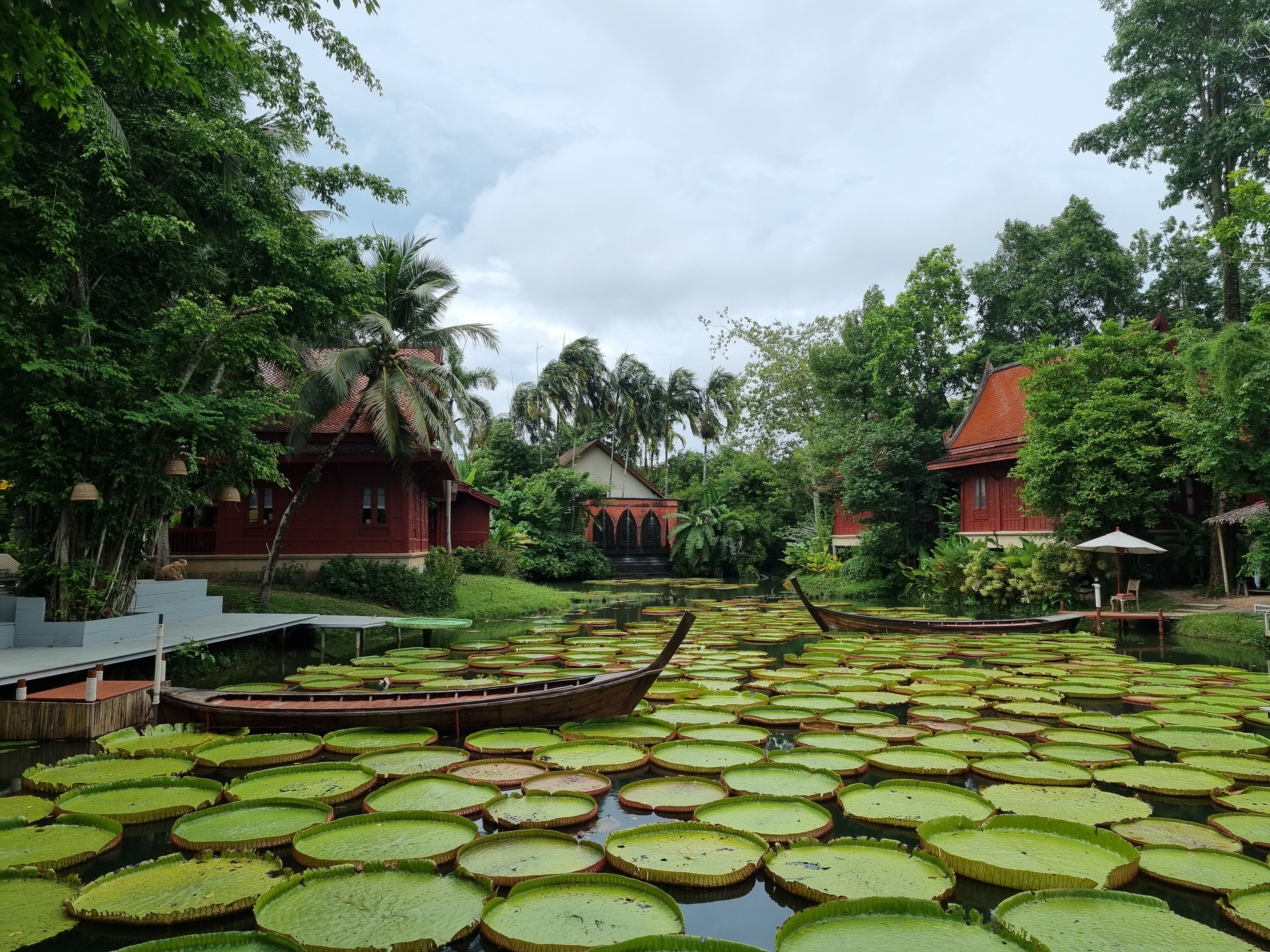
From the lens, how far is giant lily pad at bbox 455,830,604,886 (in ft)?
12.5

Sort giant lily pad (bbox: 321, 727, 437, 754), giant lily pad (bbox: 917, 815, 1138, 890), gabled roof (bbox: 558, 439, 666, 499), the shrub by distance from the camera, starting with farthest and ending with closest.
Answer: gabled roof (bbox: 558, 439, 666, 499), the shrub, giant lily pad (bbox: 321, 727, 437, 754), giant lily pad (bbox: 917, 815, 1138, 890)

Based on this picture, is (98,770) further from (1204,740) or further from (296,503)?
(296,503)

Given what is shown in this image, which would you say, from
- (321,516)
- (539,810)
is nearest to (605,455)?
(321,516)

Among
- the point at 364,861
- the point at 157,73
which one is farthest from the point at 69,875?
the point at 157,73

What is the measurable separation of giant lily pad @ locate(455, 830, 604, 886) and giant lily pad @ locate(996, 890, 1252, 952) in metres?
2.02

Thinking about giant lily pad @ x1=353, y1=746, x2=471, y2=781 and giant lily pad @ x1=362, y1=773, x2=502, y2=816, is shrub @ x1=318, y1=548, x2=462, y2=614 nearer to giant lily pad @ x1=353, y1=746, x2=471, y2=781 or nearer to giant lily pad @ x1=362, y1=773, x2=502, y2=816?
giant lily pad @ x1=353, y1=746, x2=471, y2=781

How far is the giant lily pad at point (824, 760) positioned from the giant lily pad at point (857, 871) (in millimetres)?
1429

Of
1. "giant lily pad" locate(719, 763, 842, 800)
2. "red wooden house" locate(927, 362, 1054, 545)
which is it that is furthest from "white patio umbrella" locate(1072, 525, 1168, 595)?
"giant lily pad" locate(719, 763, 842, 800)

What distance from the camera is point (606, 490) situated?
1298 inches

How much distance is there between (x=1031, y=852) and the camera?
4.05 m

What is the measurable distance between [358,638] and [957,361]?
22.2 meters

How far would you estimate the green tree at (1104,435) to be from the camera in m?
15.7

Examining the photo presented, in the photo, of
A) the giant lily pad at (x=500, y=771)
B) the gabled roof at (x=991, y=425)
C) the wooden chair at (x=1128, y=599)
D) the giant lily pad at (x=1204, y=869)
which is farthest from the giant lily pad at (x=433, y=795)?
the gabled roof at (x=991, y=425)

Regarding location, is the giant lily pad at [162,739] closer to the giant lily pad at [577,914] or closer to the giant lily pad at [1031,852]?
the giant lily pad at [577,914]
